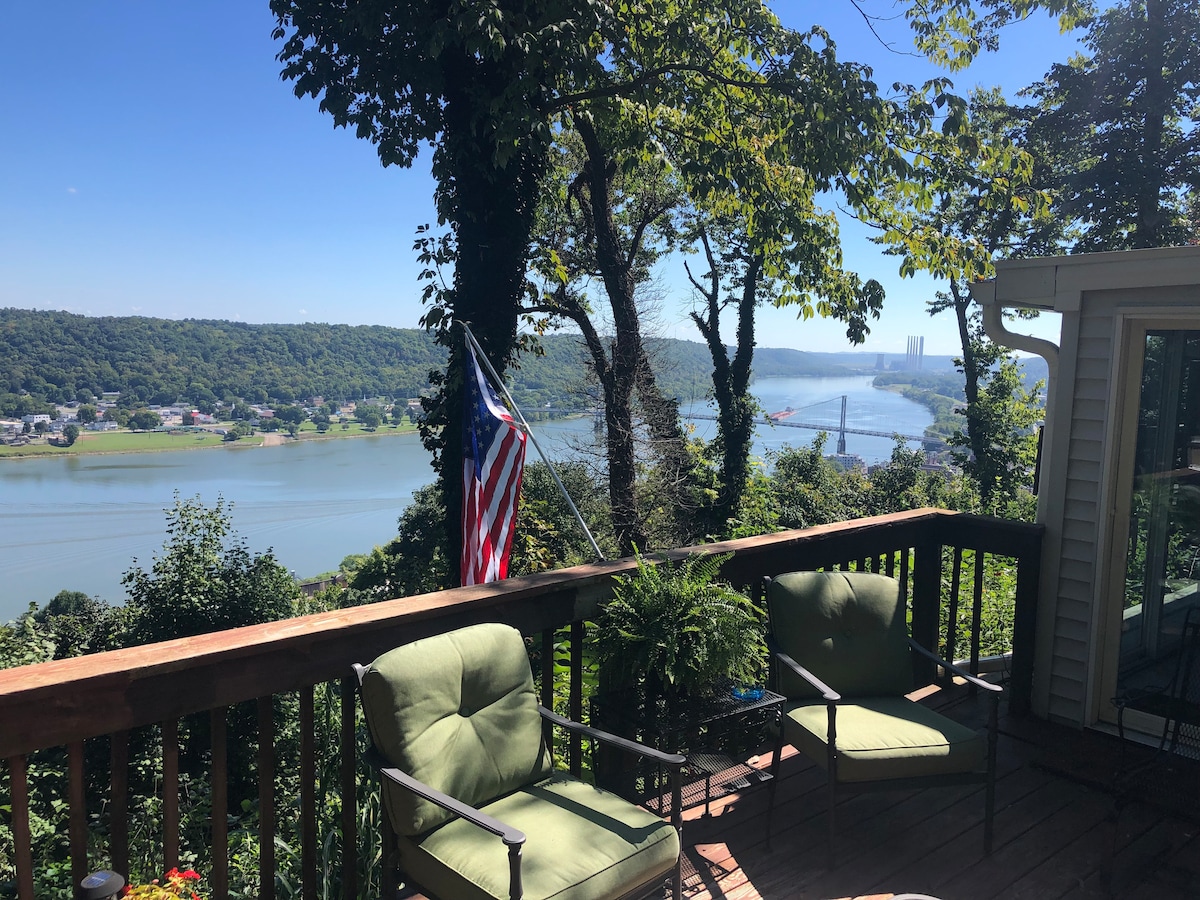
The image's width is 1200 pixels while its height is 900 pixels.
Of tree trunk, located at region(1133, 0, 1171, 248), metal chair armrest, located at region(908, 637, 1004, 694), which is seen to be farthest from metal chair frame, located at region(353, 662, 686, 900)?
tree trunk, located at region(1133, 0, 1171, 248)

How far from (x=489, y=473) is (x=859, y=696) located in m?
1.62

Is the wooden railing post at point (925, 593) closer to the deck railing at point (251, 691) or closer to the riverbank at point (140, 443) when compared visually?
the deck railing at point (251, 691)

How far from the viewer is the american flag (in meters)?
2.90

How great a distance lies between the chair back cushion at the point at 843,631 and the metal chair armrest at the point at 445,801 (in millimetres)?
1414

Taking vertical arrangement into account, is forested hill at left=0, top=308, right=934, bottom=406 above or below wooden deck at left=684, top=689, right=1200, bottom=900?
above

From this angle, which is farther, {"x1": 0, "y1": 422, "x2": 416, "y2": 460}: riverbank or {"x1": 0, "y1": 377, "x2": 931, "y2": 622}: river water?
{"x1": 0, "y1": 422, "x2": 416, "y2": 460}: riverbank

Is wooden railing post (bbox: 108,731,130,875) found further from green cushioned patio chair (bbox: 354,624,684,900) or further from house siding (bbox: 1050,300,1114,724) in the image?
house siding (bbox: 1050,300,1114,724)

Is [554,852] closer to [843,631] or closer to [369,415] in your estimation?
[843,631]

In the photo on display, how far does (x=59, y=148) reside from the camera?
7650cm

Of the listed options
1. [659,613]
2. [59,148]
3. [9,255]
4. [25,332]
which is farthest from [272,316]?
[9,255]

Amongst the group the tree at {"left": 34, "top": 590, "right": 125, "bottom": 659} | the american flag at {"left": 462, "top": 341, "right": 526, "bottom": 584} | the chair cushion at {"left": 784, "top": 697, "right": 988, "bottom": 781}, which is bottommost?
the tree at {"left": 34, "top": 590, "right": 125, "bottom": 659}

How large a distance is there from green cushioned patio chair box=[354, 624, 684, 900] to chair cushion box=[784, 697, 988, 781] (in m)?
0.73

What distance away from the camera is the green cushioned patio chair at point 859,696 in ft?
7.84

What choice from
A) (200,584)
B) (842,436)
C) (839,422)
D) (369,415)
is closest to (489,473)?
(200,584)
